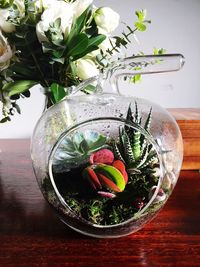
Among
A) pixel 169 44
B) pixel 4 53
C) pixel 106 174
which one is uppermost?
pixel 4 53

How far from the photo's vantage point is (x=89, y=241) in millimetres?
364

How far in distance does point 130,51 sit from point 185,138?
1.07 metres

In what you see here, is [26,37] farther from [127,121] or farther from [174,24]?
[174,24]

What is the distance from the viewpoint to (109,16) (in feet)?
1.53

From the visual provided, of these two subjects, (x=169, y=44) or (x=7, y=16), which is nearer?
(x=7, y=16)

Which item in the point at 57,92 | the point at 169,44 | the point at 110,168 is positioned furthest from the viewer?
the point at 169,44

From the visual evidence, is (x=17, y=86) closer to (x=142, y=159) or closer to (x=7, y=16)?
(x=7, y=16)

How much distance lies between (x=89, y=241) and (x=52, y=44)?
268 millimetres

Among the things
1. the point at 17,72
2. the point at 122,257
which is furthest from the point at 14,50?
the point at 122,257

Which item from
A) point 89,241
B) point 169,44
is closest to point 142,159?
point 89,241

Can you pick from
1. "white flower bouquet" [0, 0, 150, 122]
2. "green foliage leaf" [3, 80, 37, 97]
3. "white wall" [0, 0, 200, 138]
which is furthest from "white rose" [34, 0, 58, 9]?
"white wall" [0, 0, 200, 138]

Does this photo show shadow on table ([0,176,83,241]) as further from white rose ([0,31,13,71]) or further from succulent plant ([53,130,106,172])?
white rose ([0,31,13,71])

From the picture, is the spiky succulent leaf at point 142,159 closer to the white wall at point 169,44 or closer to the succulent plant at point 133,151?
the succulent plant at point 133,151

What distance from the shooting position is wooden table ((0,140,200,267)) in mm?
327
